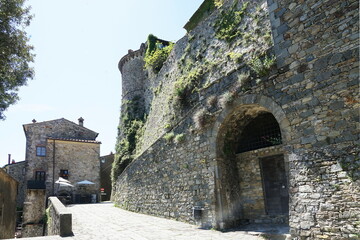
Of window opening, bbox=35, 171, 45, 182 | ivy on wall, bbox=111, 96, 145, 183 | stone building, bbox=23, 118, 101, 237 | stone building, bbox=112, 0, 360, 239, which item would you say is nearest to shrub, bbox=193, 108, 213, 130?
stone building, bbox=112, 0, 360, 239

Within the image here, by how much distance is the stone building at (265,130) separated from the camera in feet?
17.2

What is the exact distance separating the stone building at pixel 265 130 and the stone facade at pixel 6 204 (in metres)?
5.77

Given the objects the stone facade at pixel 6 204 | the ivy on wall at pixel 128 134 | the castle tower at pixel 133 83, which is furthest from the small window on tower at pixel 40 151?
the stone facade at pixel 6 204

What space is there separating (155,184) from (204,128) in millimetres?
3907

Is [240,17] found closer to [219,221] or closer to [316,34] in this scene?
[316,34]

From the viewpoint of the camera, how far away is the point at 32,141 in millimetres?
24562

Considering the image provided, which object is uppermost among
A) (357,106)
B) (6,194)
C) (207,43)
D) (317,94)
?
(207,43)

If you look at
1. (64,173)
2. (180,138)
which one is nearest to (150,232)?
(180,138)

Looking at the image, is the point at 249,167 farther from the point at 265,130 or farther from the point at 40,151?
the point at 40,151

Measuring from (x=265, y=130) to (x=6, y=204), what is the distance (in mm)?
13164

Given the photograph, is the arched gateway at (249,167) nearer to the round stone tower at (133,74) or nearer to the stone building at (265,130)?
the stone building at (265,130)

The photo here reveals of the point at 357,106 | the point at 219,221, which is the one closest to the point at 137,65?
the point at 219,221

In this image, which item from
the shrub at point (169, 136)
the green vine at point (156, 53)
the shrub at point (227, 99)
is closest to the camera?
the shrub at point (227, 99)

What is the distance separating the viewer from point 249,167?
27.6 ft
